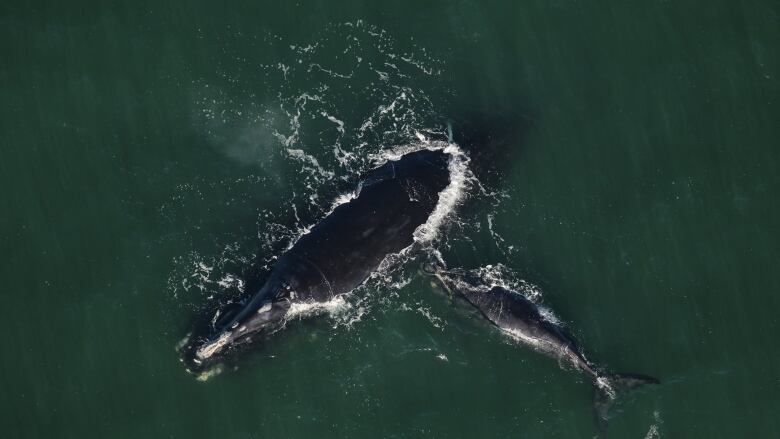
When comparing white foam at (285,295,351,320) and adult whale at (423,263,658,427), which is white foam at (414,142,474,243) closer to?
adult whale at (423,263,658,427)

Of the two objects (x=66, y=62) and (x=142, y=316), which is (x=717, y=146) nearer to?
(x=142, y=316)

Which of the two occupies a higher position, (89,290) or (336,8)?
(336,8)

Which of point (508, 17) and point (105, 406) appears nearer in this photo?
point (105, 406)

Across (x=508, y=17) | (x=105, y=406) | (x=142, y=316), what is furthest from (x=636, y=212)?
(x=105, y=406)

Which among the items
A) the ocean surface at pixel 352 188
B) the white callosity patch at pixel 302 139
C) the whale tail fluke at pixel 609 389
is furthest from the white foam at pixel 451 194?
the whale tail fluke at pixel 609 389

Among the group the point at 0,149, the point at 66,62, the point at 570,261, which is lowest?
the point at 570,261

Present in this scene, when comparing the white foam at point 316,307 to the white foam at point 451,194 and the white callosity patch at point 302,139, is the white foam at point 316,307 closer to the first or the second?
the white callosity patch at point 302,139
